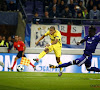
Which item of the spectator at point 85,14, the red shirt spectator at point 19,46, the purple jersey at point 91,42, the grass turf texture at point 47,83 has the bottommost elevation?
the red shirt spectator at point 19,46

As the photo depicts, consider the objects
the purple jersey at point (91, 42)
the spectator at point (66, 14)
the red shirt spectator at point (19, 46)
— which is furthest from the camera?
the spectator at point (66, 14)

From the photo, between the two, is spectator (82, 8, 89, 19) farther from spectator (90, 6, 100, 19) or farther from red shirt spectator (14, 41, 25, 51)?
red shirt spectator (14, 41, 25, 51)

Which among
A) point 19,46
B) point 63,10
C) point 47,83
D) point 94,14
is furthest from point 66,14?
point 47,83

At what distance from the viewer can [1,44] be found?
52.1 feet

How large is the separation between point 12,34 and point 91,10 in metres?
5.44

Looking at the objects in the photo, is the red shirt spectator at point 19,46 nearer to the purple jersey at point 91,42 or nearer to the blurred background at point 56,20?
the blurred background at point 56,20

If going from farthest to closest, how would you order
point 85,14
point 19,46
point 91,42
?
point 85,14 < point 19,46 < point 91,42

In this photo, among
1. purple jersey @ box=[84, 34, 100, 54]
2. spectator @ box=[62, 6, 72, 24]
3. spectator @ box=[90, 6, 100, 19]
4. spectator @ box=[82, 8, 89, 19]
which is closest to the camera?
purple jersey @ box=[84, 34, 100, 54]

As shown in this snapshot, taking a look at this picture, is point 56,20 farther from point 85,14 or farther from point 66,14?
point 85,14

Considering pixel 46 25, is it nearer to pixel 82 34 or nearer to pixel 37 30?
pixel 37 30

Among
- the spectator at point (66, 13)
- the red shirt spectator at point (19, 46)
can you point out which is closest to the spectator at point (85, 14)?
the spectator at point (66, 13)

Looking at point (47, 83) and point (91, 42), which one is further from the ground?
point (91, 42)

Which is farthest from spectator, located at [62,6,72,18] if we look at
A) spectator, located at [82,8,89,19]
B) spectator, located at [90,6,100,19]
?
spectator, located at [90,6,100,19]

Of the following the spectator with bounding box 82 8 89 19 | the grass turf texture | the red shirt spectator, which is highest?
the spectator with bounding box 82 8 89 19
